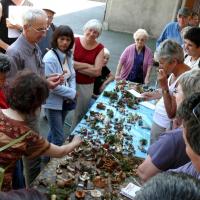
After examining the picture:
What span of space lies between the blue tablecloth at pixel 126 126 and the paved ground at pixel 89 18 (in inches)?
152

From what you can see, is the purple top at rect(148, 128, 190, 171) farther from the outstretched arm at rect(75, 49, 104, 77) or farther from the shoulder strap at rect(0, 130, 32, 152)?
the outstretched arm at rect(75, 49, 104, 77)

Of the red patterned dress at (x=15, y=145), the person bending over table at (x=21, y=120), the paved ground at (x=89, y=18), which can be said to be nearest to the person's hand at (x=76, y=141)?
the person bending over table at (x=21, y=120)

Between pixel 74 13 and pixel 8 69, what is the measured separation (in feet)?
36.8

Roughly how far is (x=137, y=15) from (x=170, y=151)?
1075 cm

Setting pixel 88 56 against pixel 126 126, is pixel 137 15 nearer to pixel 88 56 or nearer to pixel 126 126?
pixel 88 56

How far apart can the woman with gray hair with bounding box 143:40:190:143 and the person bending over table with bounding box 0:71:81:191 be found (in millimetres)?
1190

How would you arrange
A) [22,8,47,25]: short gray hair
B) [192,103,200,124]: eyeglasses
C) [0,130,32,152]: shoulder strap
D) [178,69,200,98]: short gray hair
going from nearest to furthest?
1. [192,103,200,124]: eyeglasses
2. [0,130,32,152]: shoulder strap
3. [178,69,200,98]: short gray hair
4. [22,8,47,25]: short gray hair

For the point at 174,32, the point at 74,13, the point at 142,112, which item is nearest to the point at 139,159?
the point at 142,112

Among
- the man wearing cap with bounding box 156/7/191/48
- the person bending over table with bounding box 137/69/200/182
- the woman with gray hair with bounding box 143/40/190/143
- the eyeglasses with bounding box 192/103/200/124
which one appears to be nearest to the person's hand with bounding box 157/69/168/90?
the woman with gray hair with bounding box 143/40/190/143

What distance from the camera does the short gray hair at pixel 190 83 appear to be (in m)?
2.40

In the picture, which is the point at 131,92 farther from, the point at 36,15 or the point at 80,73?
the point at 36,15

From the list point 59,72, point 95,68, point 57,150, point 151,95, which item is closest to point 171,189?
point 57,150

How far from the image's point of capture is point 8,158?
2281 millimetres

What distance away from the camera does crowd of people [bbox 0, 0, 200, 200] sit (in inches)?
72.0
